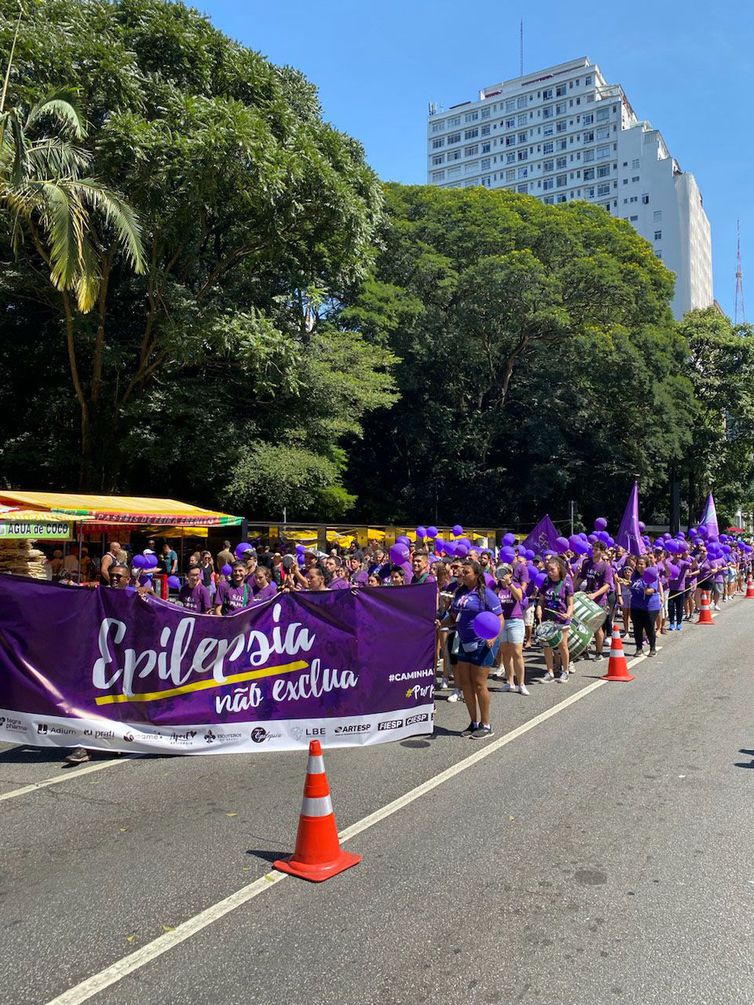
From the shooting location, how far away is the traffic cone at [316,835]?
4.39 metres

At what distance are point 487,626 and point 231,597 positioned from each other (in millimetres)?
4263

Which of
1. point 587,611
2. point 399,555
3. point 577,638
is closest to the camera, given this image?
point 577,638

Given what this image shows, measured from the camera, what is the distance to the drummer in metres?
10.2

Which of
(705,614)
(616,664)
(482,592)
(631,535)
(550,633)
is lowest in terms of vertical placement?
(705,614)

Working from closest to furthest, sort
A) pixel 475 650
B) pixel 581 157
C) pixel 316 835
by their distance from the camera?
pixel 316 835, pixel 475 650, pixel 581 157

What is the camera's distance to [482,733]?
7.37m

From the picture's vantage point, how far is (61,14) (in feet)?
61.3

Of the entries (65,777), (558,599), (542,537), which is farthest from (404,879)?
(542,537)

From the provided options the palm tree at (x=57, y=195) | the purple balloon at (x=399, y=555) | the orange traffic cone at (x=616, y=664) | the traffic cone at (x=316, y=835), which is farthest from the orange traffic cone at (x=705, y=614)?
the traffic cone at (x=316, y=835)

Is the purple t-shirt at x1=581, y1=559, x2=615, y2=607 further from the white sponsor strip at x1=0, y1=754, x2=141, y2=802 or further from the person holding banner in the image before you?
the white sponsor strip at x1=0, y1=754, x2=141, y2=802

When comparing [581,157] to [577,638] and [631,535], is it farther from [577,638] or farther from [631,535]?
[577,638]

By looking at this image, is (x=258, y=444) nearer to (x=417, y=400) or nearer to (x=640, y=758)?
(x=417, y=400)

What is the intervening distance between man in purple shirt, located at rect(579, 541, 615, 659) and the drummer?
151cm

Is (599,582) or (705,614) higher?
(599,582)
